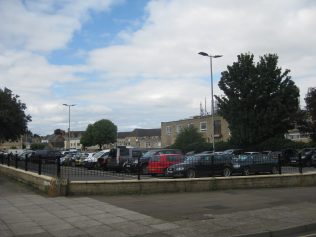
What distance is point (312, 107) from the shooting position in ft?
152

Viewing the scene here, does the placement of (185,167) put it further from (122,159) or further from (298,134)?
(298,134)

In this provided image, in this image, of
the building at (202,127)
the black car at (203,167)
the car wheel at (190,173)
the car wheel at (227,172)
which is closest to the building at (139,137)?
the building at (202,127)

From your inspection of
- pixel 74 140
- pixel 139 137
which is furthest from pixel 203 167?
pixel 74 140

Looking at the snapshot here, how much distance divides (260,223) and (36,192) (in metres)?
9.03

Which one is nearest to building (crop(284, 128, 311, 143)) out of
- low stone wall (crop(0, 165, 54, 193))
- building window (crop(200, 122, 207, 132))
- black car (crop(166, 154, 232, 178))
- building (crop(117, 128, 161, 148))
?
building window (crop(200, 122, 207, 132))

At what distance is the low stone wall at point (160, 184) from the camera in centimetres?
1546

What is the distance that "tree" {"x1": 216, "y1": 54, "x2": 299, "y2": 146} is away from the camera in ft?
165

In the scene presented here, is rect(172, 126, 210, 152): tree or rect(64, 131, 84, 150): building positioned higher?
rect(64, 131, 84, 150): building

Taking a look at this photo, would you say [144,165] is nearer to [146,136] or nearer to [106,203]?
[106,203]

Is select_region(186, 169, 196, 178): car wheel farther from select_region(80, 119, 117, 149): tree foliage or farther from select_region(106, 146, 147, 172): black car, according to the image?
select_region(80, 119, 117, 149): tree foliage

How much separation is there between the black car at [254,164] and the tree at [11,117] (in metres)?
23.8

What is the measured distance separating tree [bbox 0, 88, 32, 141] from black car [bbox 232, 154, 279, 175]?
23799 mm

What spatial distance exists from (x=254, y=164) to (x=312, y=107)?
87.3 feet

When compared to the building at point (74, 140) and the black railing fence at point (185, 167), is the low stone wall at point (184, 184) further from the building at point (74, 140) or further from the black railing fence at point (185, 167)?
the building at point (74, 140)
